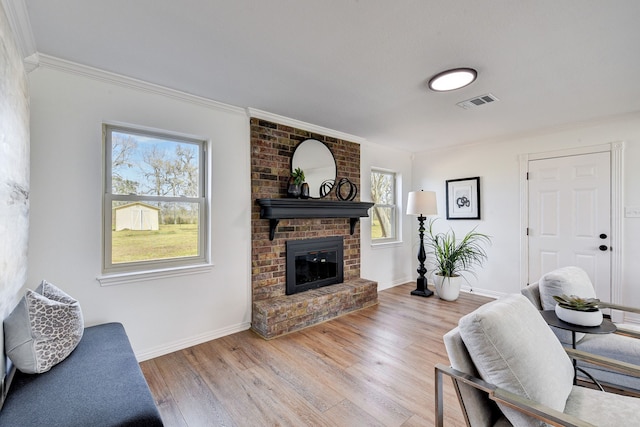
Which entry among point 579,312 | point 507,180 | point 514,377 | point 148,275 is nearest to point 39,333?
point 148,275

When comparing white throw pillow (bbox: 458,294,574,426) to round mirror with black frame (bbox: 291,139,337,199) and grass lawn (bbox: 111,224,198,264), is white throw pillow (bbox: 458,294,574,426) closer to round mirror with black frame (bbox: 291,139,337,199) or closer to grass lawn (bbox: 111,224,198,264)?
grass lawn (bbox: 111,224,198,264)

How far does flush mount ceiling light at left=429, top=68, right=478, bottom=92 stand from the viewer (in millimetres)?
2182

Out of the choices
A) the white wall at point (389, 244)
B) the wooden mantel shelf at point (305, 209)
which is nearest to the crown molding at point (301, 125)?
the white wall at point (389, 244)

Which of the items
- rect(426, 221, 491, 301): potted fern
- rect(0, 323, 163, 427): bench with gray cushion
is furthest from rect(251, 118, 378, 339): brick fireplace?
rect(0, 323, 163, 427): bench with gray cushion

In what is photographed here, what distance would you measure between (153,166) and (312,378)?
226cm

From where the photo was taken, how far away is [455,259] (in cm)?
419

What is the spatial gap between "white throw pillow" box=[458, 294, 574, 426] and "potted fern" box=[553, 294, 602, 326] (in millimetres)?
592

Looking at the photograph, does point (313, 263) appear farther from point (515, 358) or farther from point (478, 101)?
point (515, 358)

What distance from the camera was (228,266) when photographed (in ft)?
9.59

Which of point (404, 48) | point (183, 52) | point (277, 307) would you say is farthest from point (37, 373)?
point (404, 48)

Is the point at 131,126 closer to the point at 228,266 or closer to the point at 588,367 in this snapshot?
the point at 228,266

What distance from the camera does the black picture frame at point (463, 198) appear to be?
14.3 ft

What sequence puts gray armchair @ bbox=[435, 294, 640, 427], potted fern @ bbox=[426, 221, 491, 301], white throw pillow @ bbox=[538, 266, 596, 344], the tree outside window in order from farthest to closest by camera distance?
the tree outside window → potted fern @ bbox=[426, 221, 491, 301] → white throw pillow @ bbox=[538, 266, 596, 344] → gray armchair @ bbox=[435, 294, 640, 427]

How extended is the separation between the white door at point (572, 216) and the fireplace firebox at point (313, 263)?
104 inches
